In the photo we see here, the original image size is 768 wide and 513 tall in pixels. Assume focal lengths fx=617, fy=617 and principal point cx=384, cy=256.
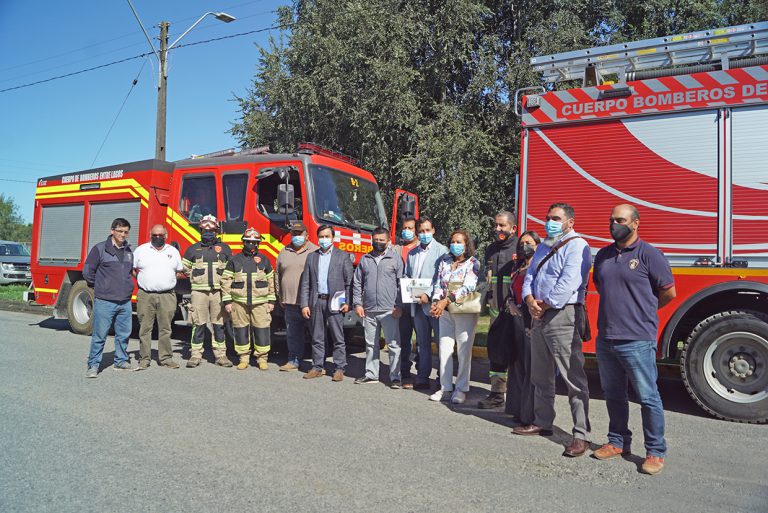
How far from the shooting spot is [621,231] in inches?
177

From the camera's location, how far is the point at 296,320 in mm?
8133

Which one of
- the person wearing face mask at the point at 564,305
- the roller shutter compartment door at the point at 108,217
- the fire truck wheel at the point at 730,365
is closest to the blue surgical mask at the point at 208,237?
the roller shutter compartment door at the point at 108,217

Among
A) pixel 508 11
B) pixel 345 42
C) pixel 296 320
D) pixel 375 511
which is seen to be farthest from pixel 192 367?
pixel 508 11

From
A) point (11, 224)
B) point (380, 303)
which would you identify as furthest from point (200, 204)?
point (11, 224)

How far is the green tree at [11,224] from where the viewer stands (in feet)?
242

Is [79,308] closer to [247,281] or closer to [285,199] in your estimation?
[247,281]

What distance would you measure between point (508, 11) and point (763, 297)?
11.8 m

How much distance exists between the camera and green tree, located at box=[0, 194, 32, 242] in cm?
7366

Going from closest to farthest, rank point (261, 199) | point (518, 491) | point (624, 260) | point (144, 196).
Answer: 1. point (518, 491)
2. point (624, 260)
3. point (261, 199)
4. point (144, 196)

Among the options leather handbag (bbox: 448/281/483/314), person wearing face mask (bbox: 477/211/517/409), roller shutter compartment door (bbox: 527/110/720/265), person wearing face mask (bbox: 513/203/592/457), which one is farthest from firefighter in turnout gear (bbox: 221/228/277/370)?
person wearing face mask (bbox: 513/203/592/457)

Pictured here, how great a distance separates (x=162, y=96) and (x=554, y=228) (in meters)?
14.1

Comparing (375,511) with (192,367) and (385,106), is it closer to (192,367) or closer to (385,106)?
(192,367)

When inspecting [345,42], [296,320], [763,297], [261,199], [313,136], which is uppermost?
[345,42]

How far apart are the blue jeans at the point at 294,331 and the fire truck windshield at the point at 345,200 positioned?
1.38m
